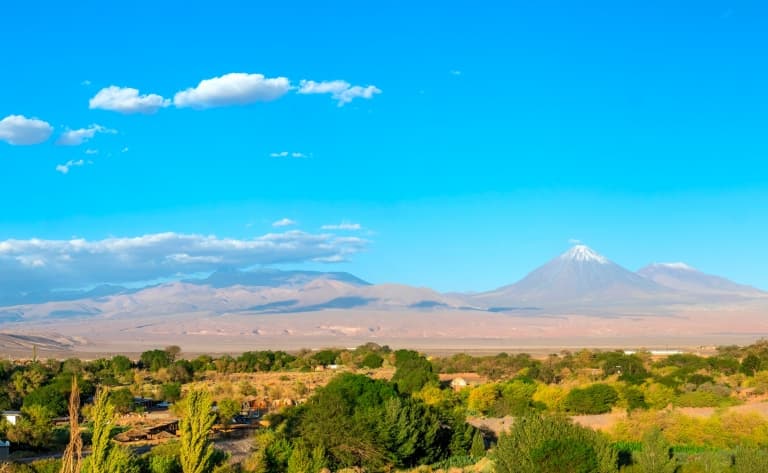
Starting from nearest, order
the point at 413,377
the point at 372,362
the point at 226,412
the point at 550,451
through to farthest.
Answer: the point at 550,451 → the point at 226,412 → the point at 413,377 → the point at 372,362

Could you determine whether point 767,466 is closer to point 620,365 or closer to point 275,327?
point 620,365

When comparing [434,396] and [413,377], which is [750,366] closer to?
[413,377]

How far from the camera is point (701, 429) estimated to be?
3041 centimetres

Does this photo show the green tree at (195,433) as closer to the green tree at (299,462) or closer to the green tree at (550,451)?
the green tree at (299,462)

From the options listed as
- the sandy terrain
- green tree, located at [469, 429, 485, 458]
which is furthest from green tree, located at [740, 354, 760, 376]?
the sandy terrain

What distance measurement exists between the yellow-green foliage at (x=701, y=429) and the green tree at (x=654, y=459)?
6743 mm

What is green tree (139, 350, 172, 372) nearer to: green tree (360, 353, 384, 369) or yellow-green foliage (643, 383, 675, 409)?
green tree (360, 353, 384, 369)

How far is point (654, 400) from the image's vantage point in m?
39.6

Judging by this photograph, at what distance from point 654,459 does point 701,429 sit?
382 inches

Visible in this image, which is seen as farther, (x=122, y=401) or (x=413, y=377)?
(x=413, y=377)

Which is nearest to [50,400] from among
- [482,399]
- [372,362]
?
[482,399]

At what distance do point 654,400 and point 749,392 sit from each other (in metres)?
7.13

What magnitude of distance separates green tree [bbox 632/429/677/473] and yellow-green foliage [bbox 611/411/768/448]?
6743 mm

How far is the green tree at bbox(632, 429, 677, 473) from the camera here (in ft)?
70.8
